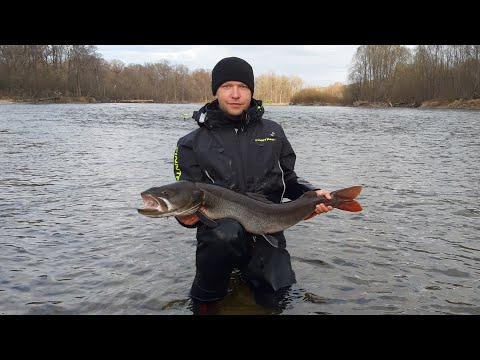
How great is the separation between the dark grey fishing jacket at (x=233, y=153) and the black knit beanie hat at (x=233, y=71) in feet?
0.86

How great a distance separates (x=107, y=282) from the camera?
497 centimetres

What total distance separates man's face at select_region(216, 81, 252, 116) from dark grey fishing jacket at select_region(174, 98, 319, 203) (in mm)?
70

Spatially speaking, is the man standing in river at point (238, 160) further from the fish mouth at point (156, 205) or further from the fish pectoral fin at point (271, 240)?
the fish mouth at point (156, 205)

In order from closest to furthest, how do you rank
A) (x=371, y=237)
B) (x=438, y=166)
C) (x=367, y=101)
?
(x=371, y=237) → (x=438, y=166) → (x=367, y=101)

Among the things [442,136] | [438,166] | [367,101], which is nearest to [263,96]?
[367,101]

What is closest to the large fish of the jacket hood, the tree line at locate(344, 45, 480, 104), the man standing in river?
the man standing in river

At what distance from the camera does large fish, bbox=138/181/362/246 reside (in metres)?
3.59

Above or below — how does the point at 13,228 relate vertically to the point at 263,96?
below

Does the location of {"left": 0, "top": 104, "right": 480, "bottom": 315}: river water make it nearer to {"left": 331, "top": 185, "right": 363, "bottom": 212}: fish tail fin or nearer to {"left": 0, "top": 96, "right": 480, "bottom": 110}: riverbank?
{"left": 331, "top": 185, "right": 363, "bottom": 212}: fish tail fin

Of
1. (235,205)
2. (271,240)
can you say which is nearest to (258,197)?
(235,205)

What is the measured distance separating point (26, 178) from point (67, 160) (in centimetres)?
328

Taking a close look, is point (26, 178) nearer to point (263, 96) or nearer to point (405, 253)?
point (405, 253)

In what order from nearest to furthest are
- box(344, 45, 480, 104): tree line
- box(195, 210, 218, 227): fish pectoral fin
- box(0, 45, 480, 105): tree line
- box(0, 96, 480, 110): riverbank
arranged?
box(195, 210, 218, 227): fish pectoral fin < box(0, 96, 480, 110): riverbank < box(344, 45, 480, 104): tree line < box(0, 45, 480, 105): tree line

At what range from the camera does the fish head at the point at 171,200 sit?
354 cm
